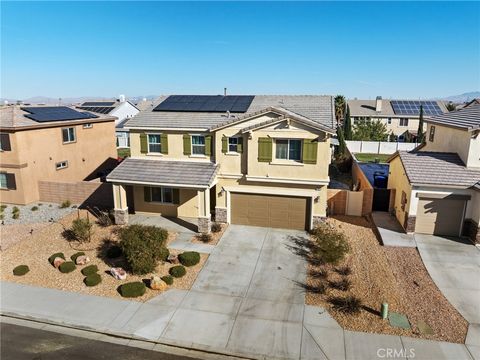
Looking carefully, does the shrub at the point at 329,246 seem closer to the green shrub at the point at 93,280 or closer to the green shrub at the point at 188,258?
the green shrub at the point at 188,258

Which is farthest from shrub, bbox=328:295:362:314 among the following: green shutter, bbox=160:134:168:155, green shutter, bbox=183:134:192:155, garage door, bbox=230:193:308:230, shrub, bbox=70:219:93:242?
green shutter, bbox=160:134:168:155

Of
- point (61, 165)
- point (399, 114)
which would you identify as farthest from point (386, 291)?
point (399, 114)

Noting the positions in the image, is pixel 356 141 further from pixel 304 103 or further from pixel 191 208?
pixel 191 208

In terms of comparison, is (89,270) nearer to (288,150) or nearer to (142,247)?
(142,247)

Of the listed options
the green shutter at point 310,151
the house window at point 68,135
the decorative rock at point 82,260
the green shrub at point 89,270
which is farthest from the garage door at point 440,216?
the house window at point 68,135

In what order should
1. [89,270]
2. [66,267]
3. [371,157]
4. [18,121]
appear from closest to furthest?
[89,270]
[66,267]
[18,121]
[371,157]

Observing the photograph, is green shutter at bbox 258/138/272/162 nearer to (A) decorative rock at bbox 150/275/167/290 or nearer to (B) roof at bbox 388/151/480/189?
(B) roof at bbox 388/151/480/189

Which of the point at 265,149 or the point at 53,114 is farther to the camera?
the point at 53,114
